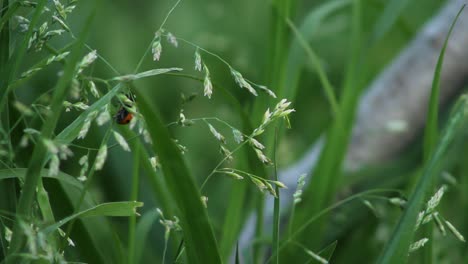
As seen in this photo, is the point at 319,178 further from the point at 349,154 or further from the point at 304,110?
the point at 304,110

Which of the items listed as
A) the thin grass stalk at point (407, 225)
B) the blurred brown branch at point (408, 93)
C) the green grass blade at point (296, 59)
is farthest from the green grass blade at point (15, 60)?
the blurred brown branch at point (408, 93)

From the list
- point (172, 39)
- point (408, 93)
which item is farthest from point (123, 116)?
point (408, 93)

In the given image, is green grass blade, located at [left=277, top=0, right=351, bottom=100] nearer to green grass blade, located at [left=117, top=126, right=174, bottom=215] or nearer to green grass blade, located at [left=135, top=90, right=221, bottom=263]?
green grass blade, located at [left=117, top=126, right=174, bottom=215]

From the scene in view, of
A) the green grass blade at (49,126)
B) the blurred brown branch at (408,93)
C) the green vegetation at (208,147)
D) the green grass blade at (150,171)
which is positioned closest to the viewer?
the green grass blade at (49,126)

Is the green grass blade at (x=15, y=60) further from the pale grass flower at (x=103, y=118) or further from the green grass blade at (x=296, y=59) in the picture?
the green grass blade at (x=296, y=59)

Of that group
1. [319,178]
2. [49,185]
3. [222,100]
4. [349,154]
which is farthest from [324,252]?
[222,100]

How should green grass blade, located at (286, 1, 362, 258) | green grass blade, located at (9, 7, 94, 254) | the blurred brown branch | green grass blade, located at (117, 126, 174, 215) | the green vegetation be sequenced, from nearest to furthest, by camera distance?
green grass blade, located at (9, 7, 94, 254), the green vegetation, green grass blade, located at (117, 126, 174, 215), green grass blade, located at (286, 1, 362, 258), the blurred brown branch

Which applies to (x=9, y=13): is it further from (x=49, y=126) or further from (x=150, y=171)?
(x=150, y=171)

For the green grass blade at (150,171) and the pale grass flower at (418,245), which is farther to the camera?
the green grass blade at (150,171)

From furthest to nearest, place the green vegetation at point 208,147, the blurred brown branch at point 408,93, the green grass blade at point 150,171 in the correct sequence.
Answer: the blurred brown branch at point 408,93
the green grass blade at point 150,171
the green vegetation at point 208,147

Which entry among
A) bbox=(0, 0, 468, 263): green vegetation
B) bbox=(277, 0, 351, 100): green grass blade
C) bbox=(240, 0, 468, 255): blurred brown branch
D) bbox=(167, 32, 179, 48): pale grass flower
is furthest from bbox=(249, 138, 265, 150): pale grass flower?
bbox=(240, 0, 468, 255): blurred brown branch
